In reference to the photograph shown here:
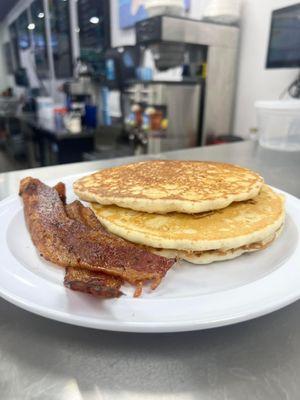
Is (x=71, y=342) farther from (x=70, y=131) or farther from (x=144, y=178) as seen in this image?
(x=70, y=131)

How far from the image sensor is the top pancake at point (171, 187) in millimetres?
759

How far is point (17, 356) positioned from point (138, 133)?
267 centimetres

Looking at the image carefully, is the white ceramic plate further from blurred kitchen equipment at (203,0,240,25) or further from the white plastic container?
blurred kitchen equipment at (203,0,240,25)

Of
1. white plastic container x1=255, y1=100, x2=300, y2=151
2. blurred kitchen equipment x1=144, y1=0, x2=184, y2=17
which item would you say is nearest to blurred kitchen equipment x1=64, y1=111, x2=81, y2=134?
blurred kitchen equipment x1=144, y1=0, x2=184, y2=17

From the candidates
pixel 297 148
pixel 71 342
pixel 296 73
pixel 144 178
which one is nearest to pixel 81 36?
pixel 296 73

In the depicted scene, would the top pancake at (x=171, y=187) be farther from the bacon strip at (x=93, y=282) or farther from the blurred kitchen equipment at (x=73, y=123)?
the blurred kitchen equipment at (x=73, y=123)

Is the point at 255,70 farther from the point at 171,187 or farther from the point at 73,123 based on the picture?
the point at 171,187

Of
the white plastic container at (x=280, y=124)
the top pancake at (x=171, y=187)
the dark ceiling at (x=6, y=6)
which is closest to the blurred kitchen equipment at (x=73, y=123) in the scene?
the white plastic container at (x=280, y=124)

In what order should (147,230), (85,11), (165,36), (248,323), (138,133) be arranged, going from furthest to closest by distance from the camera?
(85,11) < (138,133) < (165,36) < (147,230) < (248,323)

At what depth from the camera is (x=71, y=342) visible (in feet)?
1.69

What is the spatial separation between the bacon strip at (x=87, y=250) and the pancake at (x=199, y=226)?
0.06 metres

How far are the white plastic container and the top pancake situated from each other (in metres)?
0.96

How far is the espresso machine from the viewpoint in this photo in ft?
8.14

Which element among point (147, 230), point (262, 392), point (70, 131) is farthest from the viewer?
point (70, 131)
